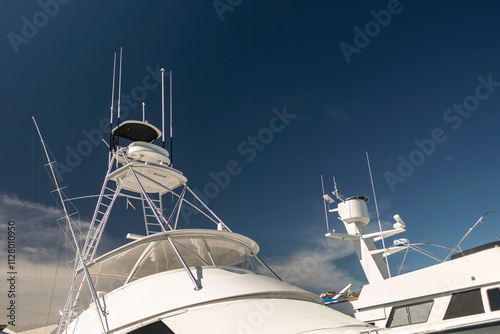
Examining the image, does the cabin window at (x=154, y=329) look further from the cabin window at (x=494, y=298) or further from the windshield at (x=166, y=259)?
the cabin window at (x=494, y=298)

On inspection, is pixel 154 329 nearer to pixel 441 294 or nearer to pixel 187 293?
pixel 187 293

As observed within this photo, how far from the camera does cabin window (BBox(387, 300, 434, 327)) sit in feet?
38.5

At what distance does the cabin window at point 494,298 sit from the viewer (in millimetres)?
10156

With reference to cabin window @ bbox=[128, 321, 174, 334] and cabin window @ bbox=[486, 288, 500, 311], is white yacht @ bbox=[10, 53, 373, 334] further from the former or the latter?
cabin window @ bbox=[486, 288, 500, 311]

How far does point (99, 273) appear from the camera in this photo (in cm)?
976

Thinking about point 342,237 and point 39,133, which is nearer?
point 39,133

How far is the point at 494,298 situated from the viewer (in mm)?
10273

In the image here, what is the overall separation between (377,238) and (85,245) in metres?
13.8

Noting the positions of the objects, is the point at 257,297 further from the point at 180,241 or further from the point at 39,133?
the point at 39,133

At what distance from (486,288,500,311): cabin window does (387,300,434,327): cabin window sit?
1.69m

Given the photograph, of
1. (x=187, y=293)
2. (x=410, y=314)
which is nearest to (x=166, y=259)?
(x=187, y=293)

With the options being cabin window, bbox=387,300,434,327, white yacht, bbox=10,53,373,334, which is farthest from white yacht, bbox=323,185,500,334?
white yacht, bbox=10,53,373,334

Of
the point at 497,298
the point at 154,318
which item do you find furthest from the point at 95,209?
the point at 497,298

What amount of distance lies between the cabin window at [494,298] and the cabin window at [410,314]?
1.69m
